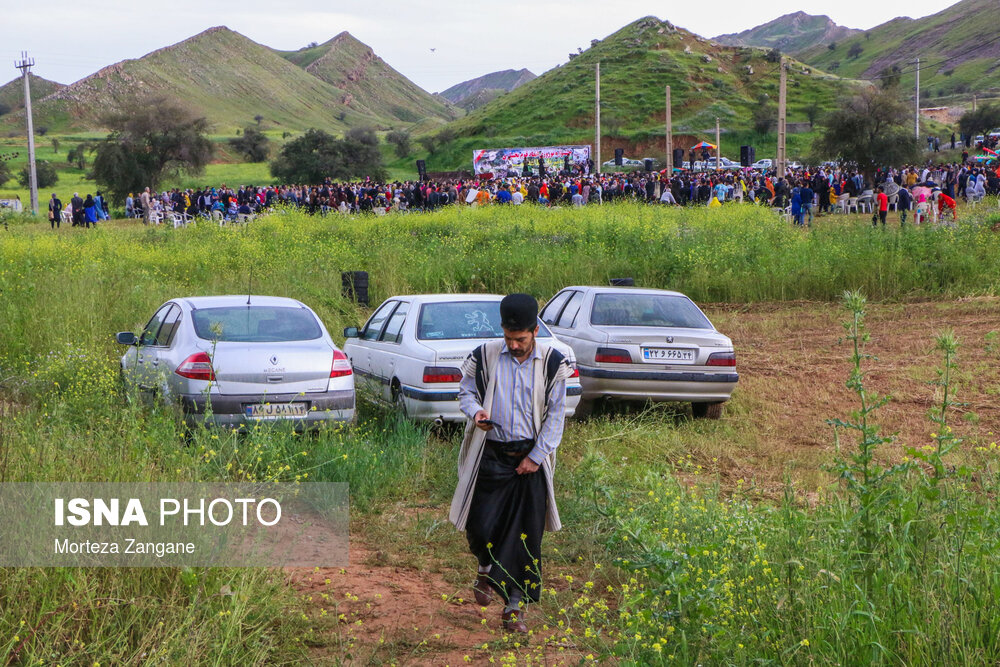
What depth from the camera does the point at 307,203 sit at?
42125 mm

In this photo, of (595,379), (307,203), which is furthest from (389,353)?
(307,203)

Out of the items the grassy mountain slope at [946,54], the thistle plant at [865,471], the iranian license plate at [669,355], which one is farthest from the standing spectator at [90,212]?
the grassy mountain slope at [946,54]

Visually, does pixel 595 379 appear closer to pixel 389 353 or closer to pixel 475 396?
pixel 389 353

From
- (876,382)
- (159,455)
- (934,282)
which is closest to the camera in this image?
(159,455)

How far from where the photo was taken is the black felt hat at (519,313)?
5.06m

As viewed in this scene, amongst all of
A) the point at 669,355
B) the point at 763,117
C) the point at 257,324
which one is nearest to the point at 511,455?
the point at 257,324

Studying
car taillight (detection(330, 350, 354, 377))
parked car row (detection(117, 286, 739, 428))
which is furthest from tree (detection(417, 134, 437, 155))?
car taillight (detection(330, 350, 354, 377))

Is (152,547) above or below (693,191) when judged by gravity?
below

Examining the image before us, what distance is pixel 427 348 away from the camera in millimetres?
9328

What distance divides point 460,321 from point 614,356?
166 centimetres

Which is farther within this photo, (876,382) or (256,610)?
(876,382)

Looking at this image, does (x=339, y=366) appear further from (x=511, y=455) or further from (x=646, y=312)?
(x=511, y=455)

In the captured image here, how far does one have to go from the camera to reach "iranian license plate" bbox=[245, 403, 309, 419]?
331 inches

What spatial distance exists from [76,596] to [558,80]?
4228 inches
